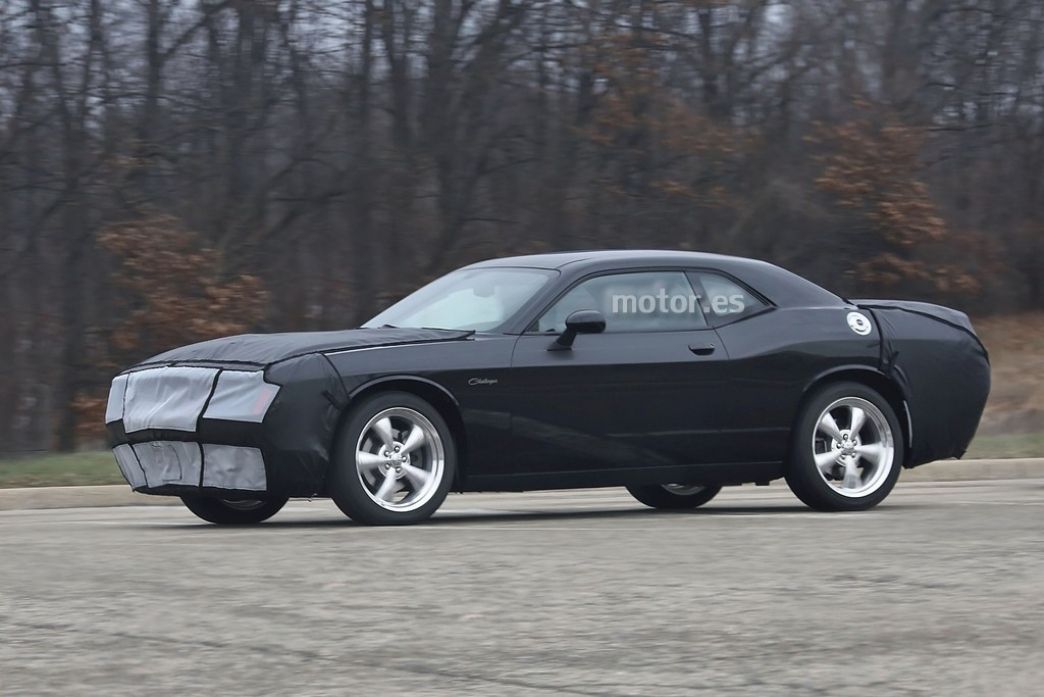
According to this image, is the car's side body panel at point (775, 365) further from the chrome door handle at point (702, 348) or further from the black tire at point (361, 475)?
the black tire at point (361, 475)

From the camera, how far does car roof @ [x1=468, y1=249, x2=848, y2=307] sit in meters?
10.9

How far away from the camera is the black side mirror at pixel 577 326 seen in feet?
34.0

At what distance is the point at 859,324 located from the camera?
36.9ft

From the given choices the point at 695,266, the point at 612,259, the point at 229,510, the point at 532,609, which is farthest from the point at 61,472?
the point at 532,609

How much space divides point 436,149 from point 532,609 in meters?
16.5

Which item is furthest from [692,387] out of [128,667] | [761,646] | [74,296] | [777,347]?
[74,296]

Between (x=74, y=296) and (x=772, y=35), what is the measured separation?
34.1ft

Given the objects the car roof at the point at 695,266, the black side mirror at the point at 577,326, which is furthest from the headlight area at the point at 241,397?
the car roof at the point at 695,266

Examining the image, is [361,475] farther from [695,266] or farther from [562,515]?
[695,266]

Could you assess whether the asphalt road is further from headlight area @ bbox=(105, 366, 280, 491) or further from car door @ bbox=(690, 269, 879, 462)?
car door @ bbox=(690, 269, 879, 462)

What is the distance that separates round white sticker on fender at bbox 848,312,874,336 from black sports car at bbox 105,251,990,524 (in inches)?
0.5

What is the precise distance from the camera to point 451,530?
961cm

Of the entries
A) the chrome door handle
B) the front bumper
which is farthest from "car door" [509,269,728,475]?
the front bumper

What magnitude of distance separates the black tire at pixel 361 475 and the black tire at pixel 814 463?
2093 mm
